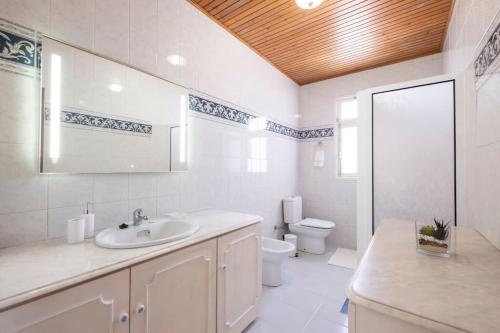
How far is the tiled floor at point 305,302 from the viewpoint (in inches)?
66.6

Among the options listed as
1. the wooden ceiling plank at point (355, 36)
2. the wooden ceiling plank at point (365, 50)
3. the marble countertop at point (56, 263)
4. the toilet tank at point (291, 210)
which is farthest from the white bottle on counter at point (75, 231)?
the wooden ceiling plank at point (365, 50)

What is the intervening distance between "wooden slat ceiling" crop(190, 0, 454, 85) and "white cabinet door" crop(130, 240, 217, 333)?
6.75 feet

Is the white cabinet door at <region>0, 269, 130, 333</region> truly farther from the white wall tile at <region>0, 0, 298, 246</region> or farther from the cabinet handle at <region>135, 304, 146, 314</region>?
the white wall tile at <region>0, 0, 298, 246</region>

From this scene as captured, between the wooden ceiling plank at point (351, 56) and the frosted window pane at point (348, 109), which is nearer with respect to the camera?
the wooden ceiling plank at point (351, 56)

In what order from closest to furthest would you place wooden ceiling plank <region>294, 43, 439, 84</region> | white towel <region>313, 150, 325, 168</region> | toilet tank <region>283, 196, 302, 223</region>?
1. wooden ceiling plank <region>294, 43, 439, 84</region>
2. toilet tank <region>283, 196, 302, 223</region>
3. white towel <region>313, 150, 325, 168</region>

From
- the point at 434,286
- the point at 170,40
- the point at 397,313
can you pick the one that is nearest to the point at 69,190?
the point at 170,40

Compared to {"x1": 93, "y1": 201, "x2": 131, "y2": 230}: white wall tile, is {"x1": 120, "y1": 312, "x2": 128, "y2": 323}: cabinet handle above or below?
below

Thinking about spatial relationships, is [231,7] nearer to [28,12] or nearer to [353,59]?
[28,12]

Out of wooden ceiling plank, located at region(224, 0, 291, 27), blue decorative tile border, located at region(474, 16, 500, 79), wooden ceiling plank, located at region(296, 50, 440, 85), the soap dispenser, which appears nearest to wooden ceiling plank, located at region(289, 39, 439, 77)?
wooden ceiling plank, located at region(296, 50, 440, 85)

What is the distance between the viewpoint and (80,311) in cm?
81

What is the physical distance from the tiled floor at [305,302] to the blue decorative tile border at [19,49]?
81.9 inches

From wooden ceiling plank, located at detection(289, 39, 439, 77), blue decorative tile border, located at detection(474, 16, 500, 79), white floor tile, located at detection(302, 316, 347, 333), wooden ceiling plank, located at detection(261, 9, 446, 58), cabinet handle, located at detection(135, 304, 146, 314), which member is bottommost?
white floor tile, located at detection(302, 316, 347, 333)

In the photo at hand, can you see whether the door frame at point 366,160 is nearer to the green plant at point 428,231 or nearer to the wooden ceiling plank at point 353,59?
the green plant at point 428,231

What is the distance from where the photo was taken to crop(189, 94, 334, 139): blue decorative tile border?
1.98 meters
